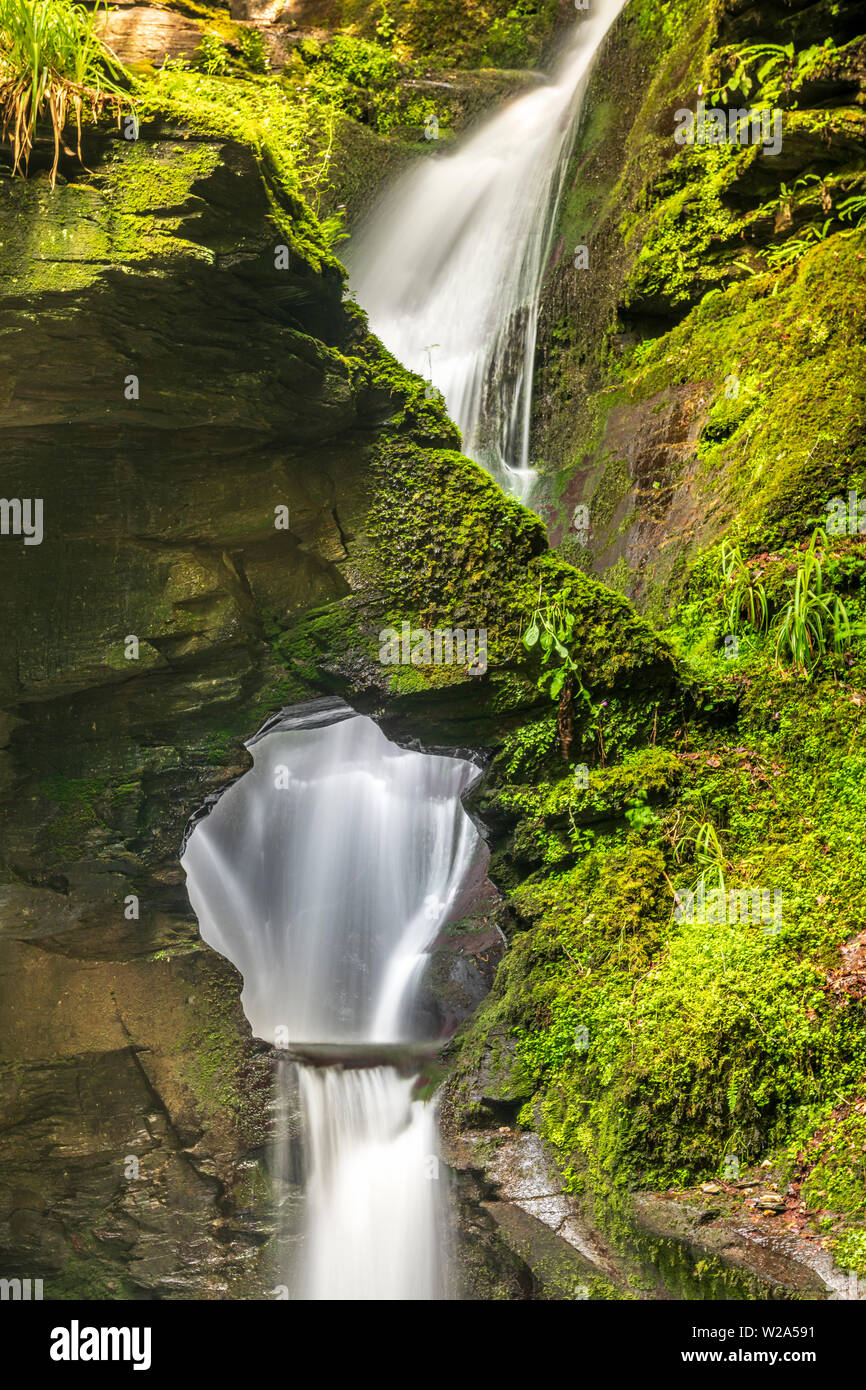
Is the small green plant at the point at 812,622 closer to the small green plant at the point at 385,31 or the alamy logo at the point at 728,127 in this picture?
the alamy logo at the point at 728,127

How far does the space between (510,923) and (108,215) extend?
5020 millimetres

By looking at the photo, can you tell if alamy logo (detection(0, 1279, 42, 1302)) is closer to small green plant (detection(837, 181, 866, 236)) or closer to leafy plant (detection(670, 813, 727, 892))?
leafy plant (detection(670, 813, 727, 892))

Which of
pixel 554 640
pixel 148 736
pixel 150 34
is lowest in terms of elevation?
pixel 148 736

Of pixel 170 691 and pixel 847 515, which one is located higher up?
pixel 847 515

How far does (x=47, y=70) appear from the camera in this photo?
512 cm

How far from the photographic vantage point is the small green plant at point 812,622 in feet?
19.9

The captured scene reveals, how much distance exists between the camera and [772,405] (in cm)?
746

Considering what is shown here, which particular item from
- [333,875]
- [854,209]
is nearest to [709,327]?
[854,209]

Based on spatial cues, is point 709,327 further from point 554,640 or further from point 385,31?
point 385,31

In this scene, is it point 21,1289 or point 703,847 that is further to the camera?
point 21,1289

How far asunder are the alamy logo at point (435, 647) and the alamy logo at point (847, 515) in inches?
95.4
